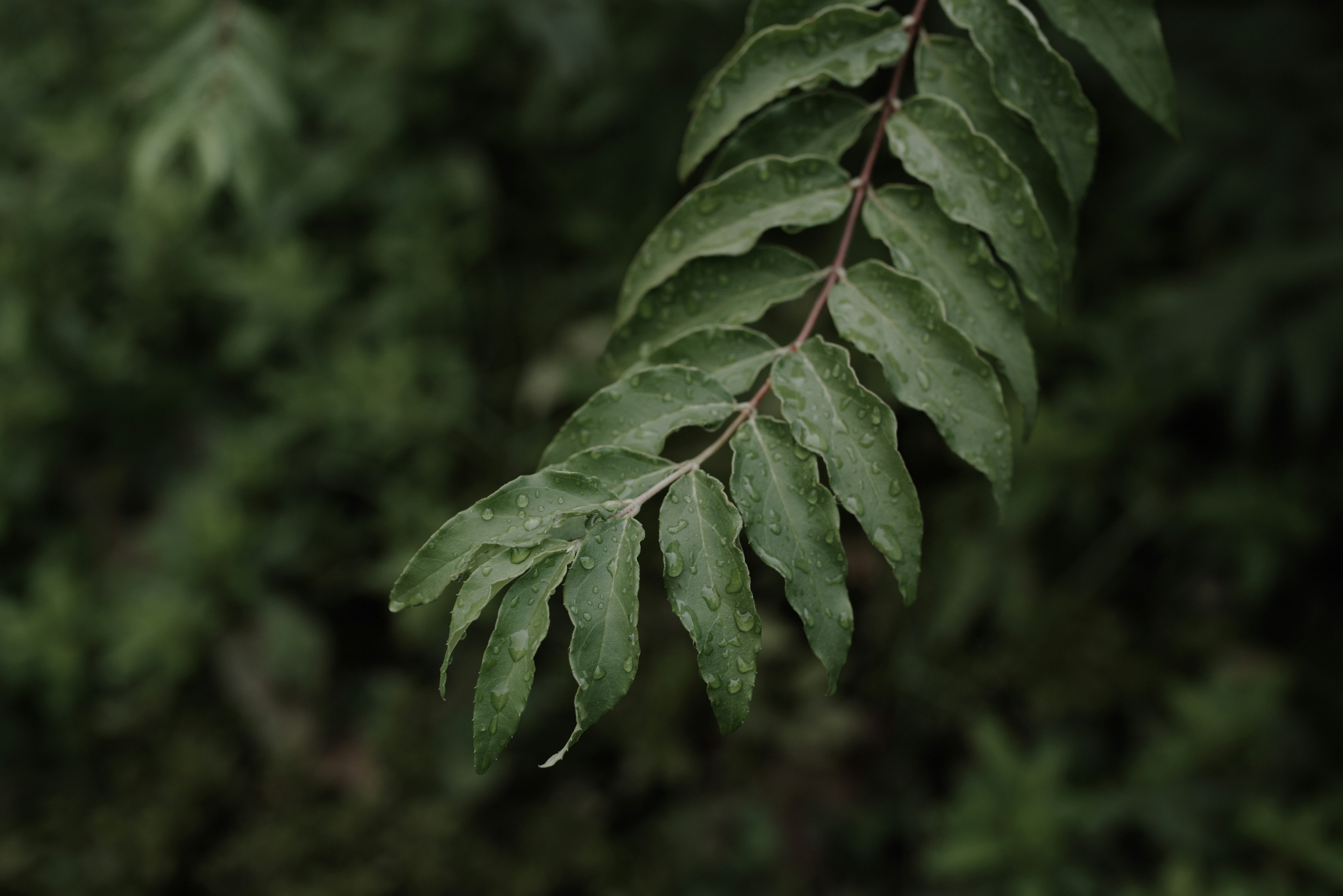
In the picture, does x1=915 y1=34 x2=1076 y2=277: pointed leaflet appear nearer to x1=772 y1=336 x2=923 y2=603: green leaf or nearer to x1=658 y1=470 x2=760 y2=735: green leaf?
x1=772 y1=336 x2=923 y2=603: green leaf

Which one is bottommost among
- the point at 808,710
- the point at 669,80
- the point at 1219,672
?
the point at 1219,672

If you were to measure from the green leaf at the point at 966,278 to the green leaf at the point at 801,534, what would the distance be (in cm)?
25

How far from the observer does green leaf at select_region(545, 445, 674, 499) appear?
2.99 feet

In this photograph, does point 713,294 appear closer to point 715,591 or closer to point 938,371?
point 938,371

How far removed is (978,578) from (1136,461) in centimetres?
56

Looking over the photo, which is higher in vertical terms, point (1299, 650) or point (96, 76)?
point (96, 76)

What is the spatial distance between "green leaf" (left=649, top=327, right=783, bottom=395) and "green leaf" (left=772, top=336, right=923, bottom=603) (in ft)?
0.16

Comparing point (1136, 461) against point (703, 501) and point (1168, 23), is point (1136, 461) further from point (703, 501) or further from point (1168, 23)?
point (703, 501)

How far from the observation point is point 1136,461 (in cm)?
266

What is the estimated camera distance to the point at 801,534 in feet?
2.94

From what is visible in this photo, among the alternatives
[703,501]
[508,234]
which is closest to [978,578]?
[703,501]

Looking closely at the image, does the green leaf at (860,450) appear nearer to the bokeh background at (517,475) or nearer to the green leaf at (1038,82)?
the green leaf at (1038,82)

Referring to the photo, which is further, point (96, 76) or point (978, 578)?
point (96, 76)

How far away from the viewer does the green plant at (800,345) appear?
2.79ft
